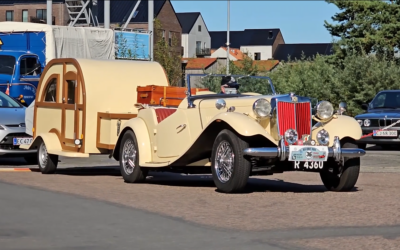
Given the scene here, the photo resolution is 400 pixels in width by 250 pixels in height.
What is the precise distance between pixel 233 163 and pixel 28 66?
647 inches

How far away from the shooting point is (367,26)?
50.4 m

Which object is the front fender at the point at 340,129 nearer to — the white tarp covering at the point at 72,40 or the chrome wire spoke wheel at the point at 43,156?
the chrome wire spoke wheel at the point at 43,156

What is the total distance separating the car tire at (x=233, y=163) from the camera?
11.4m

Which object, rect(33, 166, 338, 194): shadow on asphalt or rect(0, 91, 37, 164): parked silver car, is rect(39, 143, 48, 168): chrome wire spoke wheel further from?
rect(0, 91, 37, 164): parked silver car

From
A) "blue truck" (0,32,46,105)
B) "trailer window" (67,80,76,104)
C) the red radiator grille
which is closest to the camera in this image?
the red radiator grille

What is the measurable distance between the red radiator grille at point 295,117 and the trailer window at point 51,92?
5.45 m

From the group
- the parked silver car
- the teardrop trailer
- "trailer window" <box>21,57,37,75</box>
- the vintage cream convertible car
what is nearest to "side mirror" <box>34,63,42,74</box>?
"trailer window" <box>21,57,37,75</box>

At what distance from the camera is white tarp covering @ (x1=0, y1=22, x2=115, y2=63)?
1200 inches

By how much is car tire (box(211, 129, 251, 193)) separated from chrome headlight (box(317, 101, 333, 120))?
4.51 ft

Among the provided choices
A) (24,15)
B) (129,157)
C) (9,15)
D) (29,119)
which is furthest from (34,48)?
(9,15)

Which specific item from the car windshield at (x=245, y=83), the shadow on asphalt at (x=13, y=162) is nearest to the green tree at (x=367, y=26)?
the shadow on asphalt at (x=13, y=162)

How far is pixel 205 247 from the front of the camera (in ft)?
24.8

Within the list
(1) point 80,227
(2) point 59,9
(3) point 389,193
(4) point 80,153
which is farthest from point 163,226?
(2) point 59,9

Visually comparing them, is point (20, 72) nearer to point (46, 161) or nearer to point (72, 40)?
point (72, 40)
